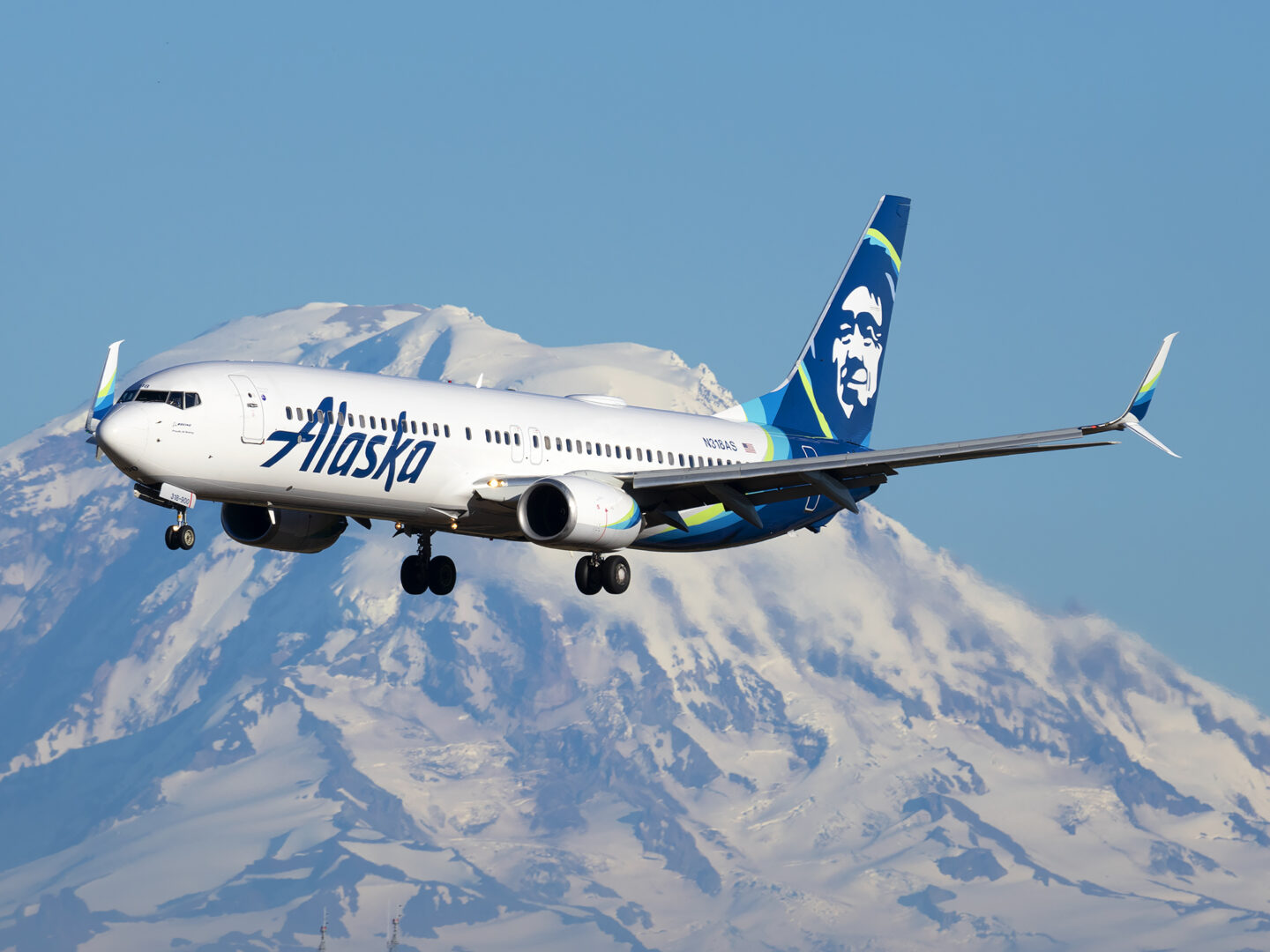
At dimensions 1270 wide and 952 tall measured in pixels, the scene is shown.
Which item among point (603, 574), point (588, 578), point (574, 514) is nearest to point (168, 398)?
point (574, 514)

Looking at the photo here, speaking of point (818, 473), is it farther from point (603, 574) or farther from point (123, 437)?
point (123, 437)

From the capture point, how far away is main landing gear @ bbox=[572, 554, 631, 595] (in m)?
57.2

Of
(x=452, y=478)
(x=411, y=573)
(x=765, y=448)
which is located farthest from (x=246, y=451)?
(x=765, y=448)

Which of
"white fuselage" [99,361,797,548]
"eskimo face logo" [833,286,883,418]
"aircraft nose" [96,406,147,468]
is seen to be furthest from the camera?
"eskimo face logo" [833,286,883,418]

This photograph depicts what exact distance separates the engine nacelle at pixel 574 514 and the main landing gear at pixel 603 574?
1.58m

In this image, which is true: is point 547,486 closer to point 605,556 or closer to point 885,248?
point 605,556

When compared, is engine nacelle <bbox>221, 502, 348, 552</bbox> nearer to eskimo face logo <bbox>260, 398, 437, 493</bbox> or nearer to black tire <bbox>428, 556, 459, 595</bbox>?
black tire <bbox>428, 556, 459, 595</bbox>

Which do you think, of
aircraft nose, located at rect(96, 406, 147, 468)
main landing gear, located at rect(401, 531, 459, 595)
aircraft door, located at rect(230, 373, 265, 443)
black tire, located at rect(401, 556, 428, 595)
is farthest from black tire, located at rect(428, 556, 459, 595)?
aircraft nose, located at rect(96, 406, 147, 468)

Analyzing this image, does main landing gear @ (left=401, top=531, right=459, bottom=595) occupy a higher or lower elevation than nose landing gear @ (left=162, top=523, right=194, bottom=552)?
higher

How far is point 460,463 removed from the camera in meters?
54.7

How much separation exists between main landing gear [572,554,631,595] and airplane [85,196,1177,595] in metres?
0.07

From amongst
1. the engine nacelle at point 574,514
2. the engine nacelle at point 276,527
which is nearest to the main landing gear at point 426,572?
the engine nacelle at point 276,527

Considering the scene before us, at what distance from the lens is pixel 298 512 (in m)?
57.7

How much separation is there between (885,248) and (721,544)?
15.1m
